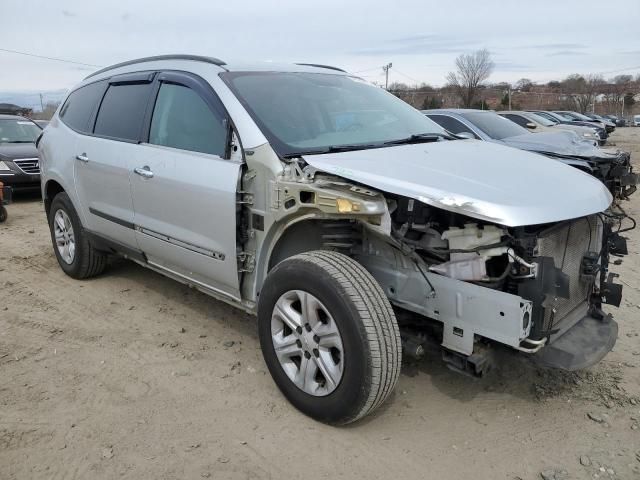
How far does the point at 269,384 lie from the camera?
332 cm

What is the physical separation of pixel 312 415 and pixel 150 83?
2.62m

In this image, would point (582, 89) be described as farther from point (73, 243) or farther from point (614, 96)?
point (73, 243)

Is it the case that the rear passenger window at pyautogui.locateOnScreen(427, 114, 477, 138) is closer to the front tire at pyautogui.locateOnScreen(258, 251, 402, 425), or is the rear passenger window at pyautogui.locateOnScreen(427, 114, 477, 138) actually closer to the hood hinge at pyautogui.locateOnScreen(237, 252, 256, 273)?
the hood hinge at pyautogui.locateOnScreen(237, 252, 256, 273)

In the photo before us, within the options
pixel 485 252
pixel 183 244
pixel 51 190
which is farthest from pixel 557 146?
pixel 51 190

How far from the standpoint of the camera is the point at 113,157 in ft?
13.7

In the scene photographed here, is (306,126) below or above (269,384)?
above

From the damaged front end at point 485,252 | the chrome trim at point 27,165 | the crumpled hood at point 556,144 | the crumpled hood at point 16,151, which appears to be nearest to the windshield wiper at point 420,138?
the damaged front end at point 485,252

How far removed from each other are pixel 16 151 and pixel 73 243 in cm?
651

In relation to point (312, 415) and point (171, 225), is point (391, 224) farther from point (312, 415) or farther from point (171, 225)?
point (171, 225)

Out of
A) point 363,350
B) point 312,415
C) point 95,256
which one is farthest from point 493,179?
point 95,256

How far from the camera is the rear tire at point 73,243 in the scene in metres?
5.00

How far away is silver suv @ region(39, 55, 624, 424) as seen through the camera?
8.38ft

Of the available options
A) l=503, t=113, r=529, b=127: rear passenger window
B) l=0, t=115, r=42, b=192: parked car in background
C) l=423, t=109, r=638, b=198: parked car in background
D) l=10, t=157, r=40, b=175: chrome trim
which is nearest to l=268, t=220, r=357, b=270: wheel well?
l=423, t=109, r=638, b=198: parked car in background

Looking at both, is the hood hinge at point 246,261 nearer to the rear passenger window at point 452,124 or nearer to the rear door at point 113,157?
the rear door at point 113,157
